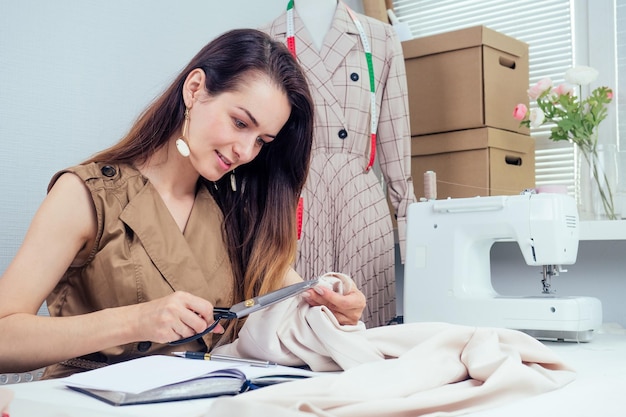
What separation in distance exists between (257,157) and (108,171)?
1.23ft

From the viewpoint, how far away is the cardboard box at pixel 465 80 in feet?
9.46

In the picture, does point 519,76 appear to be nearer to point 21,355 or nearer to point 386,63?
point 386,63

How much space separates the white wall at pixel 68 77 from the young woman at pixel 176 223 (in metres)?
0.67

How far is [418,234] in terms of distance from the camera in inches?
88.1

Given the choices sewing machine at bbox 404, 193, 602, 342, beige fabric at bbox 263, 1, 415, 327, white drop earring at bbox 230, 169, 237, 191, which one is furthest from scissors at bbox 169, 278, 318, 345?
beige fabric at bbox 263, 1, 415, 327

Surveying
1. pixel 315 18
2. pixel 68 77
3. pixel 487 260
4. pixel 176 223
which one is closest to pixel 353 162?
pixel 315 18

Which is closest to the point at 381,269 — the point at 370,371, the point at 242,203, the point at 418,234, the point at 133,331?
the point at 418,234

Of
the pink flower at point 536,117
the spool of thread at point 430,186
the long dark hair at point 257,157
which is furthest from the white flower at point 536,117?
the long dark hair at point 257,157

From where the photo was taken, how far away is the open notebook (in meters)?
1.00

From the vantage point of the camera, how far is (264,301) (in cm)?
135

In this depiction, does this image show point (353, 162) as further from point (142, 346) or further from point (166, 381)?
point (166, 381)

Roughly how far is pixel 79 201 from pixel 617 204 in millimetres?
1882

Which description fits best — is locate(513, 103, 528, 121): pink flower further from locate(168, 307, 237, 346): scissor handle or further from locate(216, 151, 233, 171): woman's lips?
locate(168, 307, 237, 346): scissor handle

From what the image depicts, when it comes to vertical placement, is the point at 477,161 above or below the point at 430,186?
above
